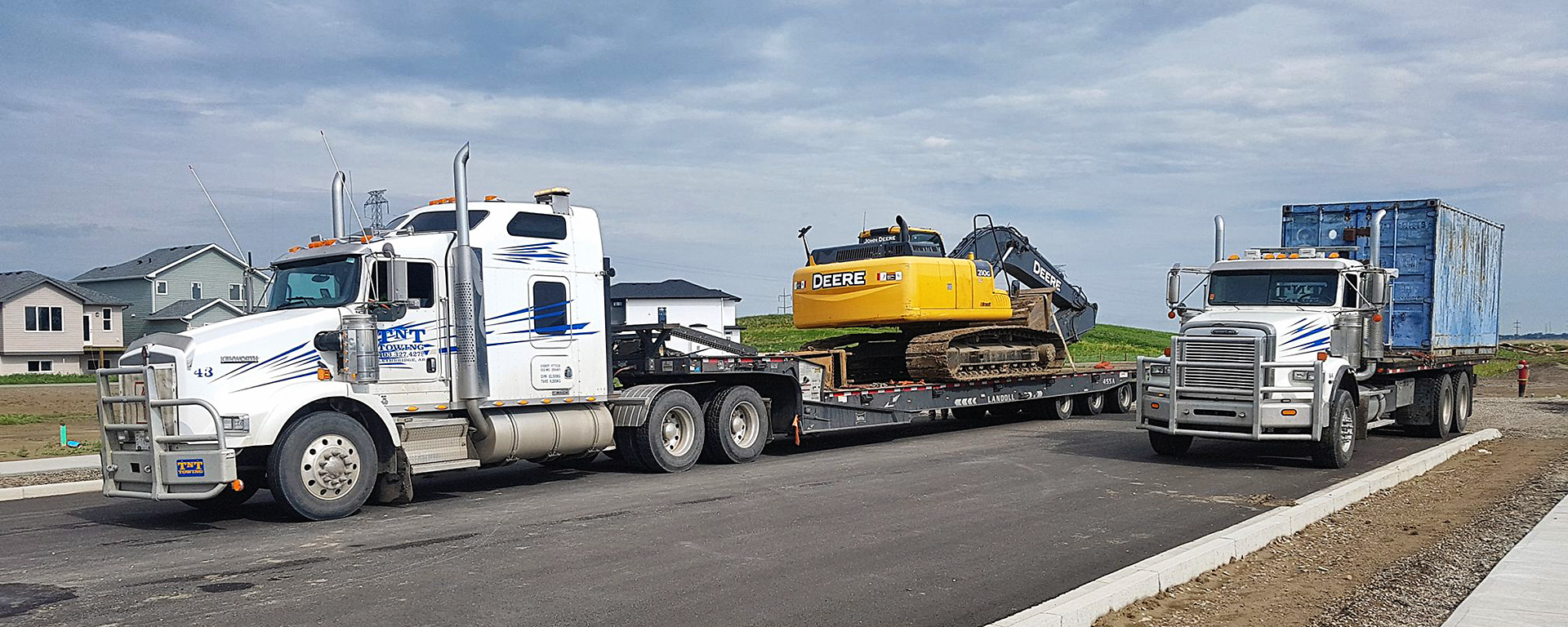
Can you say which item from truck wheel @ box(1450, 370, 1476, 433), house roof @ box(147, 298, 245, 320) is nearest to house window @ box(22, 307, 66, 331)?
house roof @ box(147, 298, 245, 320)

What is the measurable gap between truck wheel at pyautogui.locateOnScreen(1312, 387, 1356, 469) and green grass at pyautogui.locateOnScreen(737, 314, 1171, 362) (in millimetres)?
32746

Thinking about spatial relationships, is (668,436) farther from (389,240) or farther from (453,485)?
(389,240)

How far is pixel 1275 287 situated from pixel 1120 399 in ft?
29.3

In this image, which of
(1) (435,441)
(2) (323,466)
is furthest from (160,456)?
(1) (435,441)

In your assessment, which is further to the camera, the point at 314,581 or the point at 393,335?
the point at 393,335

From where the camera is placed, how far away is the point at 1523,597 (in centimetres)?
693

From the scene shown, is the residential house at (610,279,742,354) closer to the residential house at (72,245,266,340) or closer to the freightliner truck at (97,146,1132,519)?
the residential house at (72,245,266,340)

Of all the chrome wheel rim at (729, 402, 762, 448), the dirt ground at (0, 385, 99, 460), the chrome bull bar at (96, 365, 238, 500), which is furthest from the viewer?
the dirt ground at (0, 385, 99, 460)

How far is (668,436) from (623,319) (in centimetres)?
295

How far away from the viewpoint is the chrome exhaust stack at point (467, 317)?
11992mm

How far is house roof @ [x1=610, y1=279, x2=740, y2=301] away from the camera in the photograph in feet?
218

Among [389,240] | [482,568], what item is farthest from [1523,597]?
[389,240]

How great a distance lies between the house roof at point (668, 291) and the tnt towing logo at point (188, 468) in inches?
2137

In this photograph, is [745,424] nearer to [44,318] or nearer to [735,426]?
[735,426]
